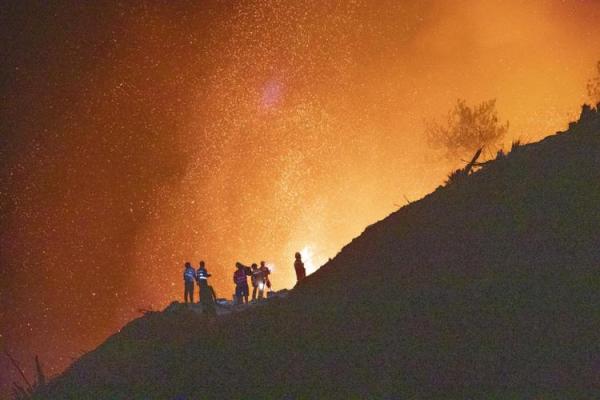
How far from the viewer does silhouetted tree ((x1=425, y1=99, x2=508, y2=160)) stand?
58125 mm

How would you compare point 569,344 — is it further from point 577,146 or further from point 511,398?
point 577,146

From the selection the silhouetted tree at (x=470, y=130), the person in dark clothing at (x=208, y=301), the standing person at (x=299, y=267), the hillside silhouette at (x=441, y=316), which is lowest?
the hillside silhouette at (x=441, y=316)

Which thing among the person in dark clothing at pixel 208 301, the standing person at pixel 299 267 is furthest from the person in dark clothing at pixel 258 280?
the person in dark clothing at pixel 208 301

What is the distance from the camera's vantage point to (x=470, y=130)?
59.1m

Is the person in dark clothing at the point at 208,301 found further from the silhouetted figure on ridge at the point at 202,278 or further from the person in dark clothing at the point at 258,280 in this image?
the person in dark clothing at the point at 258,280

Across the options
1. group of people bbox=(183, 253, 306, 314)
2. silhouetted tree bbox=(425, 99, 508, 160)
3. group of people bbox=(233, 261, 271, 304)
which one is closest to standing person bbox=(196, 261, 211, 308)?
group of people bbox=(183, 253, 306, 314)

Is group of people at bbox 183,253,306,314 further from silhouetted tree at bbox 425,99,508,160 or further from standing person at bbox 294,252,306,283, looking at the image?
silhouetted tree at bbox 425,99,508,160

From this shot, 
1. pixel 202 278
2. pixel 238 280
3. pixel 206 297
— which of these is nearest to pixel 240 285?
pixel 238 280

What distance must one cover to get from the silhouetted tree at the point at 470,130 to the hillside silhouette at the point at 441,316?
39751mm

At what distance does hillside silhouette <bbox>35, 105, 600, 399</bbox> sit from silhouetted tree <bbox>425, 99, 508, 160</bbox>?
39.8 meters

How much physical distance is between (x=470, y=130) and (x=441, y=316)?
45.9 metres

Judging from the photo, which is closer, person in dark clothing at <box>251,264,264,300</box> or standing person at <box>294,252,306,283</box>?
standing person at <box>294,252,306,283</box>

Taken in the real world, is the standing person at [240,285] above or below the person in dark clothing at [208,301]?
above

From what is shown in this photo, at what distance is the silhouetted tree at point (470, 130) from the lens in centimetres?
5812
